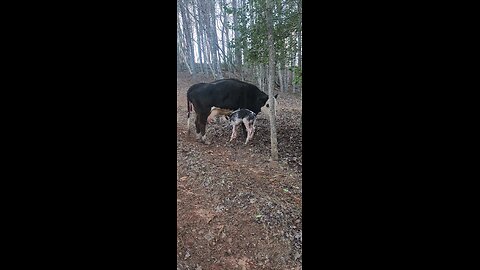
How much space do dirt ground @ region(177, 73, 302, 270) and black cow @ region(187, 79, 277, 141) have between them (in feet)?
1.71

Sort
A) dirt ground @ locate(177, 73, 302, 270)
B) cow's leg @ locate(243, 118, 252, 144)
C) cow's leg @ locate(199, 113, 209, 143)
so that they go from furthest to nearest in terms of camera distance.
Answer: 1. cow's leg @ locate(243, 118, 252, 144)
2. cow's leg @ locate(199, 113, 209, 143)
3. dirt ground @ locate(177, 73, 302, 270)

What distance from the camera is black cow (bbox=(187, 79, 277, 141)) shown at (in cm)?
586

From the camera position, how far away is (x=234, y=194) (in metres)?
3.69

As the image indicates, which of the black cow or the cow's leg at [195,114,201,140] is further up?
the black cow

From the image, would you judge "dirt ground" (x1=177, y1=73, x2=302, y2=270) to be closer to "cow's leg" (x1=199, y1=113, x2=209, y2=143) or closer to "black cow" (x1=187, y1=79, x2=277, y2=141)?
"cow's leg" (x1=199, y1=113, x2=209, y2=143)

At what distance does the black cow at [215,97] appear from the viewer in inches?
231

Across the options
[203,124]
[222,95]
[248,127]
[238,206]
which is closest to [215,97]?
[222,95]

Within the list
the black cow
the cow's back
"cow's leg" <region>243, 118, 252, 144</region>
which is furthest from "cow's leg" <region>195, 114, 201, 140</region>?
"cow's leg" <region>243, 118, 252, 144</region>

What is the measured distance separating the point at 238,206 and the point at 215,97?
2940 mm

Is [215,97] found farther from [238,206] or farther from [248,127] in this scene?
[238,206]

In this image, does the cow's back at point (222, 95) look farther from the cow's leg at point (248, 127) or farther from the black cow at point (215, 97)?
the cow's leg at point (248, 127)

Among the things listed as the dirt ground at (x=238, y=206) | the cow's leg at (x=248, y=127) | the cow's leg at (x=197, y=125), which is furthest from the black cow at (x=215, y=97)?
the dirt ground at (x=238, y=206)

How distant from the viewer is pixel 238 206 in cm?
343
